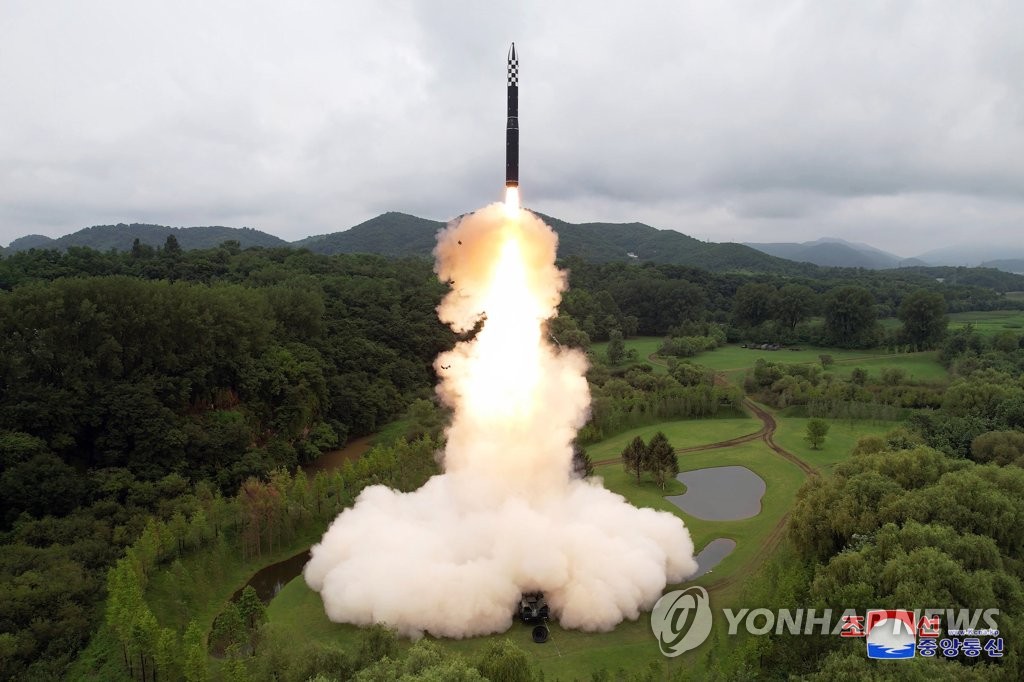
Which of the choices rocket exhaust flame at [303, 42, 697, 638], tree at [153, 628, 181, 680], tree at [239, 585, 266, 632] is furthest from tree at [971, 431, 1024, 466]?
tree at [153, 628, 181, 680]

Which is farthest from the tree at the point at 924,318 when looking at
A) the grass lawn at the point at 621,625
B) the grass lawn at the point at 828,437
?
the grass lawn at the point at 621,625

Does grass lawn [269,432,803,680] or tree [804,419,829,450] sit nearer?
grass lawn [269,432,803,680]

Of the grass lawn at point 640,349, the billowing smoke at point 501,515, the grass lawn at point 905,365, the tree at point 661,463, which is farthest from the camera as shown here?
the grass lawn at point 640,349

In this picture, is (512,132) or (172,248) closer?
(512,132)

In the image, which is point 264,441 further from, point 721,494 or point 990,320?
point 990,320

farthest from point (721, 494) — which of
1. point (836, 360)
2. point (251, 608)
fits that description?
point (836, 360)

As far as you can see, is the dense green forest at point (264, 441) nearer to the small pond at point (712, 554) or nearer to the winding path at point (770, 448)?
the winding path at point (770, 448)

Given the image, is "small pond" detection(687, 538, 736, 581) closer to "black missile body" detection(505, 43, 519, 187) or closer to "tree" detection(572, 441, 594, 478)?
"tree" detection(572, 441, 594, 478)
